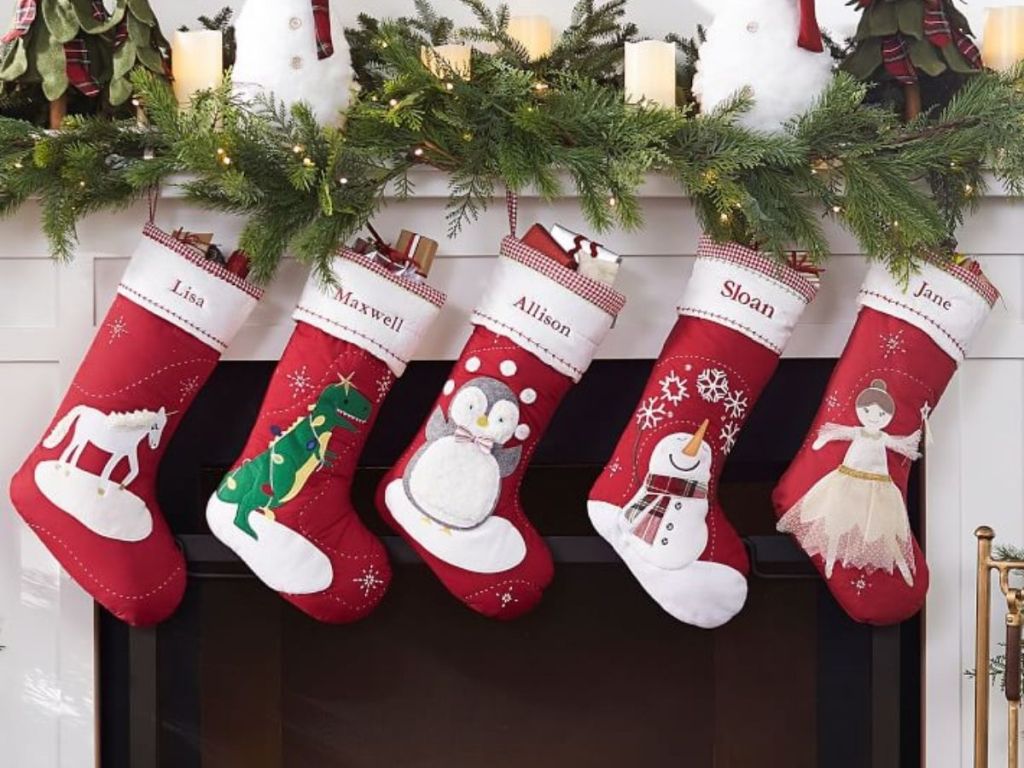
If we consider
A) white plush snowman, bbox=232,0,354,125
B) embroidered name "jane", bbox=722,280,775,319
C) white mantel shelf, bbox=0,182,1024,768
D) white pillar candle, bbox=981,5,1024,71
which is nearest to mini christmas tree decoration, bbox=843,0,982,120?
white pillar candle, bbox=981,5,1024,71

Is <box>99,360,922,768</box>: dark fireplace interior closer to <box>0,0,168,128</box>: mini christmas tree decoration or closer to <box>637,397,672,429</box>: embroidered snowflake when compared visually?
<box>637,397,672,429</box>: embroidered snowflake

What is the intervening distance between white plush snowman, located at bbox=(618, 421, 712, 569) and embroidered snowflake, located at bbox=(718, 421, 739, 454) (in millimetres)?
26

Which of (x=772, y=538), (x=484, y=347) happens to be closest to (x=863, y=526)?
(x=772, y=538)

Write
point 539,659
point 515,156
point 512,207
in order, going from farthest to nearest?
point 539,659 → point 512,207 → point 515,156

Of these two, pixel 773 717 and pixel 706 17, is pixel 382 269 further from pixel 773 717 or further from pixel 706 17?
pixel 773 717

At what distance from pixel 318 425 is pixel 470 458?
7.6 inches

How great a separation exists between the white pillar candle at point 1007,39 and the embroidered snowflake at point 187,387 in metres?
1.09

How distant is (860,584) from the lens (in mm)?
1590

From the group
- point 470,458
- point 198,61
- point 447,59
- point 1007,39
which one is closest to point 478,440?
point 470,458

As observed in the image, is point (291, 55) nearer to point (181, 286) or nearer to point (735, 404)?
point (181, 286)

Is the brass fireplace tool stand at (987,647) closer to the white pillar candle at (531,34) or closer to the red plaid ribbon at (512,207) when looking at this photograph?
the red plaid ribbon at (512,207)

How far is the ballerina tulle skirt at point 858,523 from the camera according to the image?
1575 millimetres

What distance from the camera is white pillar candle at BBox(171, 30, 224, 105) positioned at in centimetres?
158

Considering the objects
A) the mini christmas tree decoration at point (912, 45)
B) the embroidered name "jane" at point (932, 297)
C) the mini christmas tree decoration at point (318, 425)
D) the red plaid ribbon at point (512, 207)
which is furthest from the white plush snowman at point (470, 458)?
the mini christmas tree decoration at point (912, 45)
